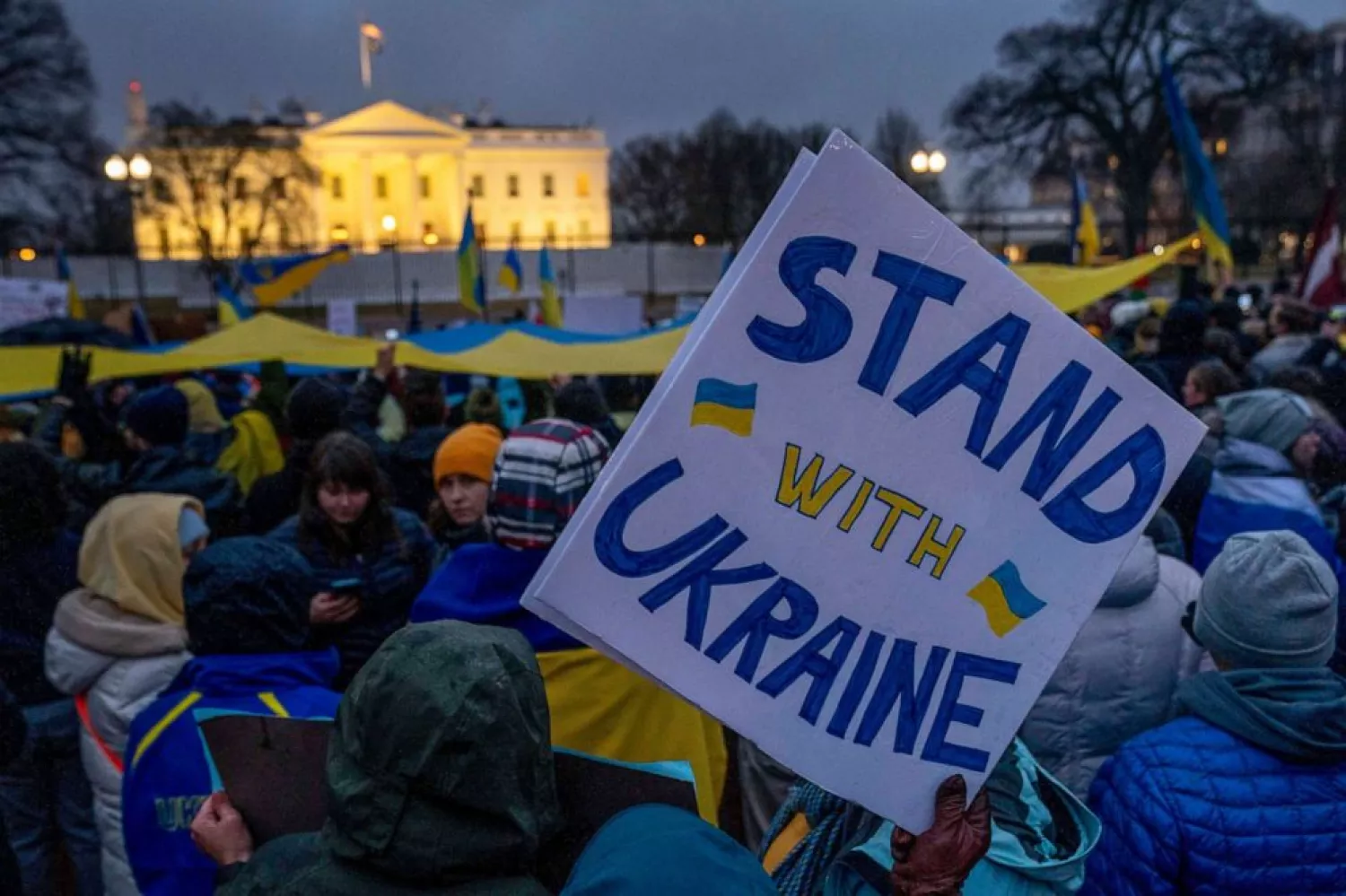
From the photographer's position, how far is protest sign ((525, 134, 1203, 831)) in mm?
1485

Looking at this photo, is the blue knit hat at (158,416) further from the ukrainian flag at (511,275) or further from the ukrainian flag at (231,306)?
the ukrainian flag at (511,275)

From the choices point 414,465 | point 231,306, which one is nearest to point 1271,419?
point 414,465

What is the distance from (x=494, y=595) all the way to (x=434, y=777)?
110cm

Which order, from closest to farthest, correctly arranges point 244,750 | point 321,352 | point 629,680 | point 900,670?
1. point 900,670
2. point 244,750
3. point 629,680
4. point 321,352

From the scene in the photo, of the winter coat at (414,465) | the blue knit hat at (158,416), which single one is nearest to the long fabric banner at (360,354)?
the winter coat at (414,465)

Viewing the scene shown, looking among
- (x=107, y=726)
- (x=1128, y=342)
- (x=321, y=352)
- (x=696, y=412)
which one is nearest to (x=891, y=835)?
(x=696, y=412)

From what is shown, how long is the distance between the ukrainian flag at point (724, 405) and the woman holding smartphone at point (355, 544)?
1867mm

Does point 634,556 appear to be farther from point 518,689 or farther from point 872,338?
point 872,338

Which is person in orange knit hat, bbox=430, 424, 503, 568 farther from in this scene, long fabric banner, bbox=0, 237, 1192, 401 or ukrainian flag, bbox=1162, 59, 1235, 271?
ukrainian flag, bbox=1162, 59, 1235, 271

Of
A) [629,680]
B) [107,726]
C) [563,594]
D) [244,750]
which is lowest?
[107,726]

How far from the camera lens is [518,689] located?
4.48ft

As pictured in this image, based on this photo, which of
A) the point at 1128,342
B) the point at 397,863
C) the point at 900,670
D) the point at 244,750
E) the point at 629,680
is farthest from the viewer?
the point at 1128,342

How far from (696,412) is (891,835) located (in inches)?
27.8

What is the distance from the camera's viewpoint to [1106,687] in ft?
8.25
